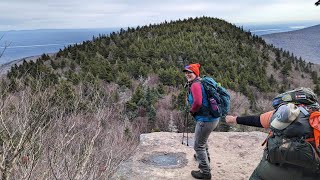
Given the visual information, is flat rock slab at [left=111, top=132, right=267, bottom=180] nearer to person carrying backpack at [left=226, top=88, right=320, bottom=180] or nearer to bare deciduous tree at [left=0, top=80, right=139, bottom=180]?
bare deciduous tree at [left=0, top=80, right=139, bottom=180]

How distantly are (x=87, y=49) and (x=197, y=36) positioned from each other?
42.2 ft

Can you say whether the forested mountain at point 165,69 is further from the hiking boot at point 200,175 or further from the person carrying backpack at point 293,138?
the person carrying backpack at point 293,138

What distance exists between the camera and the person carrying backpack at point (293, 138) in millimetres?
2787

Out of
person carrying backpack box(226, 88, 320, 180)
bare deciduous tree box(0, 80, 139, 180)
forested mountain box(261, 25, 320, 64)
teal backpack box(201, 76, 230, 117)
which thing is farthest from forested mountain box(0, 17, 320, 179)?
person carrying backpack box(226, 88, 320, 180)

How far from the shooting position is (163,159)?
7688 millimetres

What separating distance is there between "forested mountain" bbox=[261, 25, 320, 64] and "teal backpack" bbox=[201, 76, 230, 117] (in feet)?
185

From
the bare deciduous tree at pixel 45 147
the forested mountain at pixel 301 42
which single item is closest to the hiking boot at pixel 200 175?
the bare deciduous tree at pixel 45 147

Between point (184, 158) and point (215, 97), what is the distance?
2756mm

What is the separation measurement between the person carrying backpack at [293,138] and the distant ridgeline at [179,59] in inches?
922

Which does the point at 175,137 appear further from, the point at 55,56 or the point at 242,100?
the point at 55,56

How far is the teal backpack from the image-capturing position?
515cm

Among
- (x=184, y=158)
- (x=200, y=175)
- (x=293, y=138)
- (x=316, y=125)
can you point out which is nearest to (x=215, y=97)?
(x=200, y=175)

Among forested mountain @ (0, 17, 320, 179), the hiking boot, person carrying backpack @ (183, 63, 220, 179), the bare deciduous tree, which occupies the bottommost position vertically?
forested mountain @ (0, 17, 320, 179)

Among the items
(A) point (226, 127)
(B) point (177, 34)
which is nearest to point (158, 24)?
(B) point (177, 34)
